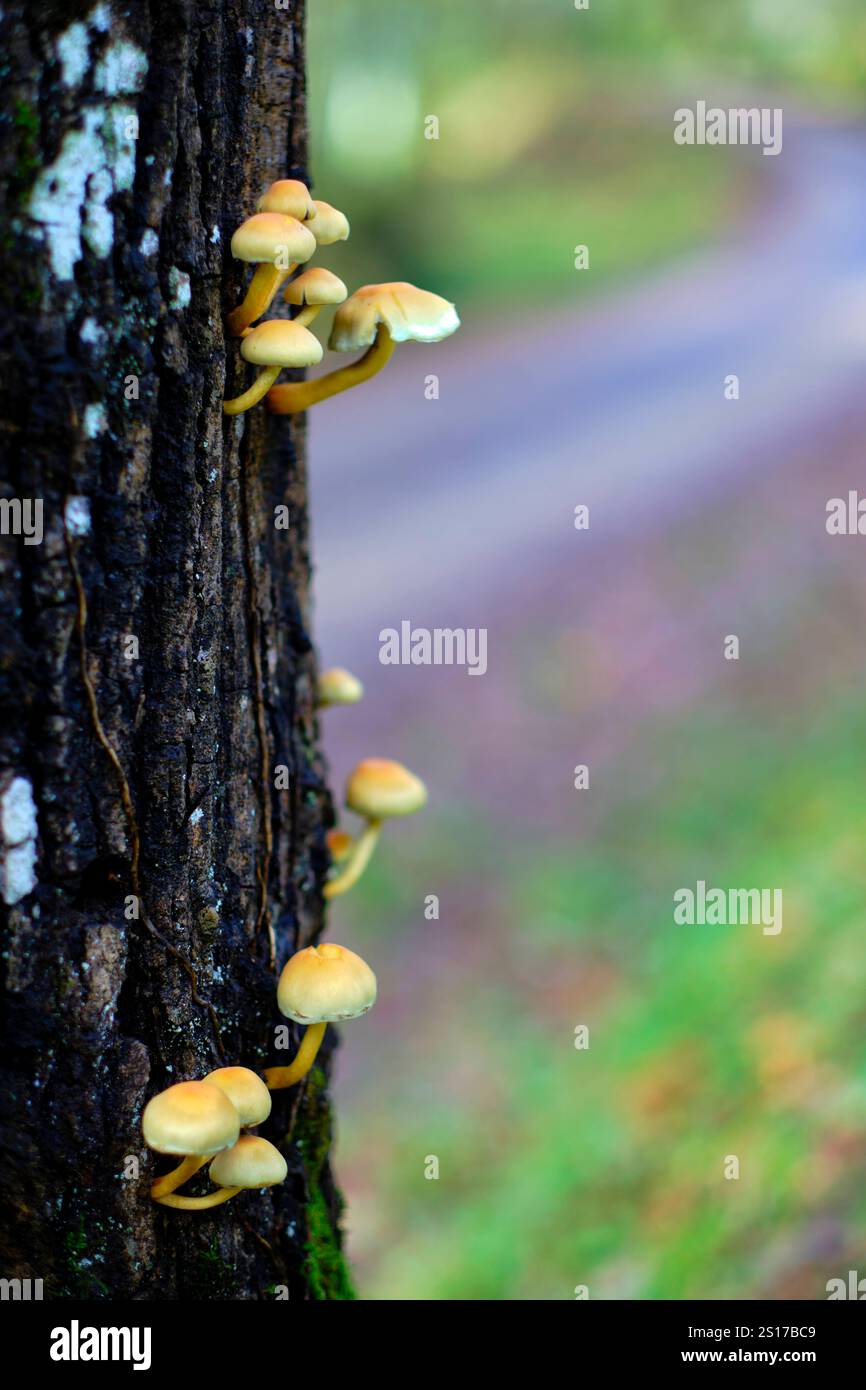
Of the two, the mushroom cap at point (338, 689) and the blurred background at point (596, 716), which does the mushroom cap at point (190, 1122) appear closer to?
the mushroom cap at point (338, 689)

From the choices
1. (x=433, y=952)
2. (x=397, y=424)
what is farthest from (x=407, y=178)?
(x=433, y=952)

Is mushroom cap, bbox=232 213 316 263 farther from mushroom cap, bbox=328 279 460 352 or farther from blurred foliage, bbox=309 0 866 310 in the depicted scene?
blurred foliage, bbox=309 0 866 310

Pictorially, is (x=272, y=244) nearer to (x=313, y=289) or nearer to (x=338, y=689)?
Result: (x=313, y=289)

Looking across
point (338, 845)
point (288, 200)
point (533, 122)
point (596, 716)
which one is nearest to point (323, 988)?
point (338, 845)

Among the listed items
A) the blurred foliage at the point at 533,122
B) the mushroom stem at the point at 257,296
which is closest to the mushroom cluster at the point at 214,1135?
the mushroom stem at the point at 257,296

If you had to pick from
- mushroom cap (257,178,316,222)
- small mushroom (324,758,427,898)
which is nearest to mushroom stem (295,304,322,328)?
mushroom cap (257,178,316,222)
